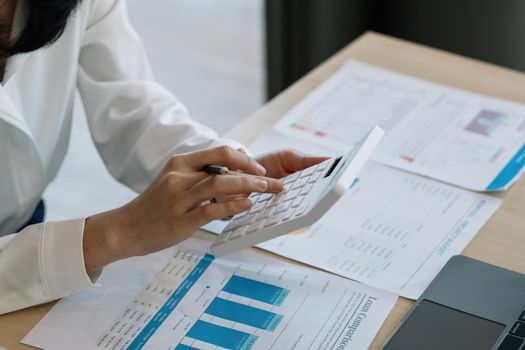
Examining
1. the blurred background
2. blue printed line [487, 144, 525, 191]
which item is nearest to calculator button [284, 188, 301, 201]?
blue printed line [487, 144, 525, 191]

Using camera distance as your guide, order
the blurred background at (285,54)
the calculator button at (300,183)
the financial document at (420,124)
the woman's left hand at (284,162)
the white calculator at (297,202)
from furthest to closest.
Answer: the blurred background at (285,54)
the financial document at (420,124)
the woman's left hand at (284,162)
the calculator button at (300,183)
the white calculator at (297,202)

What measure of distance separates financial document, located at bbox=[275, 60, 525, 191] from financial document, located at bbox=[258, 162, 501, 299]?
4 centimetres

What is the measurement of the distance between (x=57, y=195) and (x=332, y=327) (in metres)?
1.68

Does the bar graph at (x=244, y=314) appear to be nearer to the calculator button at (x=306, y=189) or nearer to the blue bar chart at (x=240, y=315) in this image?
Result: the blue bar chart at (x=240, y=315)

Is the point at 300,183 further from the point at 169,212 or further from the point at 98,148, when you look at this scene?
the point at 98,148

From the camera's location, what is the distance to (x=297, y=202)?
41.9 inches

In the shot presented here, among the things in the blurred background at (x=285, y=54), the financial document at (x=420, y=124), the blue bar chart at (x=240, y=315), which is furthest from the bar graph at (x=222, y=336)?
the blurred background at (x=285, y=54)

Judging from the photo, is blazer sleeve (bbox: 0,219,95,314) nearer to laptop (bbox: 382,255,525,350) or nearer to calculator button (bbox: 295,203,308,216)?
calculator button (bbox: 295,203,308,216)

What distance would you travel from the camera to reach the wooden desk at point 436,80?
Result: 3.63ft

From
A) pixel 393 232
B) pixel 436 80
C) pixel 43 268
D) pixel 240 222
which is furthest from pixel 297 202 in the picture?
pixel 436 80

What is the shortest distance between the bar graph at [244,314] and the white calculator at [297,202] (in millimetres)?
71

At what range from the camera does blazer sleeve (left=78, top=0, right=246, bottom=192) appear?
1372 mm

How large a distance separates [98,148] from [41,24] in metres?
0.41

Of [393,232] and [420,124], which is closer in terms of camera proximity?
[393,232]
